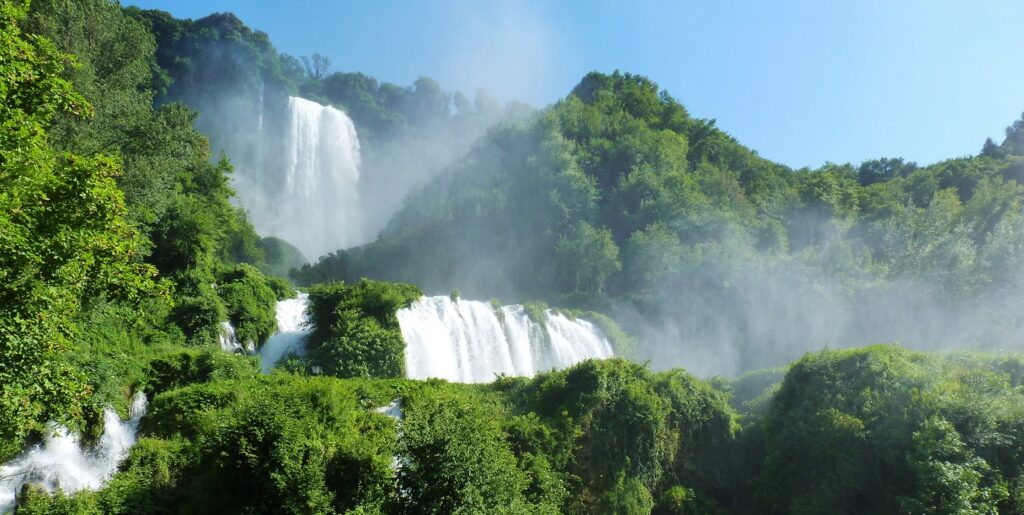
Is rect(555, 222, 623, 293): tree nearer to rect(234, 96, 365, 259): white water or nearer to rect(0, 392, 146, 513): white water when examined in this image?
rect(234, 96, 365, 259): white water

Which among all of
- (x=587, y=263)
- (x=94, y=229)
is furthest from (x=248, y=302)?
(x=587, y=263)

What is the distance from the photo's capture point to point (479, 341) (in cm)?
3097

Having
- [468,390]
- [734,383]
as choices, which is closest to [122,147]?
[468,390]

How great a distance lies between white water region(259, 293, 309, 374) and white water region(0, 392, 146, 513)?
23.8 feet

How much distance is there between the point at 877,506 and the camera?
19266 millimetres

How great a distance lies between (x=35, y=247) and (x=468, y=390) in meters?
11.9

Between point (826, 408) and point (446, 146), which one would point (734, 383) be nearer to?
point (826, 408)

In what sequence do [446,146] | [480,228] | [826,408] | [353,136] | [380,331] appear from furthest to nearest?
1. [446,146]
2. [353,136]
3. [480,228]
4. [380,331]
5. [826,408]

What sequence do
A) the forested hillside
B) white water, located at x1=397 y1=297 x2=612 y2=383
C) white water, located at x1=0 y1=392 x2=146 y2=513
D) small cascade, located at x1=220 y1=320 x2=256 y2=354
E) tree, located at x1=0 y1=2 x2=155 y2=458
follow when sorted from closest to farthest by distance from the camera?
tree, located at x1=0 y1=2 x2=155 y2=458 < white water, located at x1=0 y1=392 x2=146 y2=513 < small cascade, located at x1=220 y1=320 x2=256 y2=354 < white water, located at x1=397 y1=297 x2=612 y2=383 < the forested hillside

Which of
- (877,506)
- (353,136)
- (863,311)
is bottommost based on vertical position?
(877,506)

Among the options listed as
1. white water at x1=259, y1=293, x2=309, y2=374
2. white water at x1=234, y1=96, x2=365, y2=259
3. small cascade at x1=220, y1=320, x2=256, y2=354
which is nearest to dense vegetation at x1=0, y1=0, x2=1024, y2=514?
small cascade at x1=220, y1=320, x2=256, y2=354

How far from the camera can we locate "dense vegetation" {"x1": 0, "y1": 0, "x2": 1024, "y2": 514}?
39.5 feet

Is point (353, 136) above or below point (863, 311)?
above

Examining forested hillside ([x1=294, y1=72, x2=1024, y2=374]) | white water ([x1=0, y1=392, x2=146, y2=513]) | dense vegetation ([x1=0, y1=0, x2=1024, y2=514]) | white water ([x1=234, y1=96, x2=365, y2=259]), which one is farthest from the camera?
white water ([x1=234, y1=96, x2=365, y2=259])
